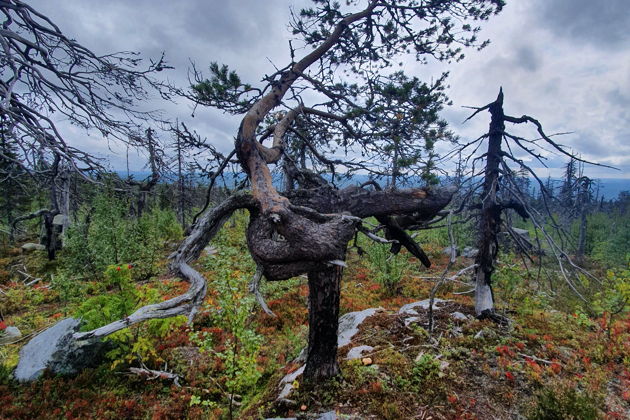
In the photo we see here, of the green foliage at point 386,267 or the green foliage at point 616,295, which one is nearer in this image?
the green foliage at point 616,295

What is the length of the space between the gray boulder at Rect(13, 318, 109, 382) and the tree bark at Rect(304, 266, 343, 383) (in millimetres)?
5451

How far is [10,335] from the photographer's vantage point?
8117 mm

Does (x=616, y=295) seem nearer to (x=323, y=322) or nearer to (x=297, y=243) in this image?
(x=323, y=322)

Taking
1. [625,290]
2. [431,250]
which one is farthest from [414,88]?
[431,250]

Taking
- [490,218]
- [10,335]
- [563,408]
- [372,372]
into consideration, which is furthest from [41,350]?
[490,218]

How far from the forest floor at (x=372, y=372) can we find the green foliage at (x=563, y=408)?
1cm

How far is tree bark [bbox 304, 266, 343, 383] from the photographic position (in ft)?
14.4

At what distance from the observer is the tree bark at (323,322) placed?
440 centimetres

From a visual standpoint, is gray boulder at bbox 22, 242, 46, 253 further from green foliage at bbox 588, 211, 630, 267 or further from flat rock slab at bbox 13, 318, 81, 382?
green foliage at bbox 588, 211, 630, 267

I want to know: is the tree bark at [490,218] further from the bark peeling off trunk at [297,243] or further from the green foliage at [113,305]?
the green foliage at [113,305]

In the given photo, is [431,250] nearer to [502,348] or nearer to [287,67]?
[502,348]

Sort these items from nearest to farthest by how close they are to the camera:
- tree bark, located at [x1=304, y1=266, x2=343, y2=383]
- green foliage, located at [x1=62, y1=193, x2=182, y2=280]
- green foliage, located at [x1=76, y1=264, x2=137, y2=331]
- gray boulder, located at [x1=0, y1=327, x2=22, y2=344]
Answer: tree bark, located at [x1=304, y1=266, x2=343, y2=383], green foliage, located at [x1=76, y1=264, x2=137, y2=331], gray boulder, located at [x1=0, y1=327, x2=22, y2=344], green foliage, located at [x1=62, y1=193, x2=182, y2=280]

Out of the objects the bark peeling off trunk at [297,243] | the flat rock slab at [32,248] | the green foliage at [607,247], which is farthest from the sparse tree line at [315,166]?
the green foliage at [607,247]

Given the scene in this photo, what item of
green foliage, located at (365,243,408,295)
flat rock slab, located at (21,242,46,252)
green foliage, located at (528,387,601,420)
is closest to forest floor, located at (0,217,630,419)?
green foliage, located at (528,387,601,420)
